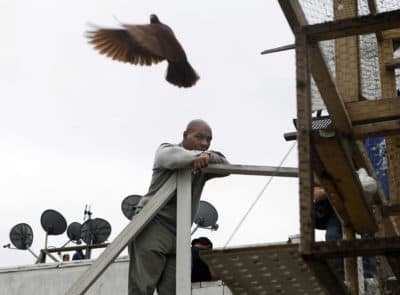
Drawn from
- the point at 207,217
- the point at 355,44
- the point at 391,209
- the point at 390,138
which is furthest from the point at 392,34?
the point at 207,217

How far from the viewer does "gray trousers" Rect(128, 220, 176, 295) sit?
6.68 metres

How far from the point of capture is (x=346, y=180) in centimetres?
571

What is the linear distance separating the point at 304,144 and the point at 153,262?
204cm

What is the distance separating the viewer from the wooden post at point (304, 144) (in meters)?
4.81

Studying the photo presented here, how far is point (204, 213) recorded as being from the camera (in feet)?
52.2

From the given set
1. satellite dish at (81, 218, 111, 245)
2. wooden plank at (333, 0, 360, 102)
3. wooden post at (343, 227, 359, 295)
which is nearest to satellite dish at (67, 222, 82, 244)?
satellite dish at (81, 218, 111, 245)

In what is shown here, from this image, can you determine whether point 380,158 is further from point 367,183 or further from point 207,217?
point 207,217

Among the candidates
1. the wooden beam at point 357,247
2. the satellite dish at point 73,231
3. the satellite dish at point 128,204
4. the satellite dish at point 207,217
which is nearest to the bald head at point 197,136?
the wooden beam at point 357,247

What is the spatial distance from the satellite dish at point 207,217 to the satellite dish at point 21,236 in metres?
4.62

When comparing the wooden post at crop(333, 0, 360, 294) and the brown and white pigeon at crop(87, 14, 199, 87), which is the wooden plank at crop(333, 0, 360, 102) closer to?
the wooden post at crop(333, 0, 360, 294)

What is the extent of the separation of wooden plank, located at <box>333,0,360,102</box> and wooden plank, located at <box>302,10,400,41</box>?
781 millimetres

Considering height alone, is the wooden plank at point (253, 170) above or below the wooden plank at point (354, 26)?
below

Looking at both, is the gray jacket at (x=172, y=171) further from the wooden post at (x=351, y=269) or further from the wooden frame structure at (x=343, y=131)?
the wooden post at (x=351, y=269)

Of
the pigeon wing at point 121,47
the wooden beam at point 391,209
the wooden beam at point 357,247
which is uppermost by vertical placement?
the pigeon wing at point 121,47
